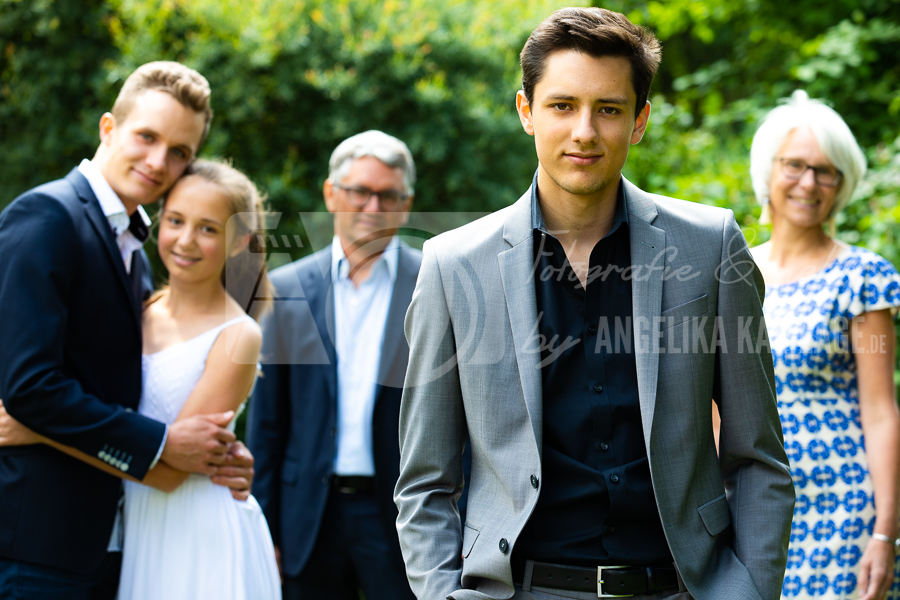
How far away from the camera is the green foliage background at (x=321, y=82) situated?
221 inches

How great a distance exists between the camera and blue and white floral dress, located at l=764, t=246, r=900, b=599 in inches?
117

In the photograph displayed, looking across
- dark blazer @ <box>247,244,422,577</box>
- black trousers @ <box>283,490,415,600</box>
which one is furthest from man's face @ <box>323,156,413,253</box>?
black trousers @ <box>283,490,415,600</box>

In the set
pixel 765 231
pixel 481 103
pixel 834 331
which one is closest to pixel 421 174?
pixel 481 103

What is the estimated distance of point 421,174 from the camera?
613 centimetres

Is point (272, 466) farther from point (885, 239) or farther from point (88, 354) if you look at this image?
point (885, 239)

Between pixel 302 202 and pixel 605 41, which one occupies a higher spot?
pixel 302 202

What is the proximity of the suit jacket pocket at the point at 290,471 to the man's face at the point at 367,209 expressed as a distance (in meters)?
0.99

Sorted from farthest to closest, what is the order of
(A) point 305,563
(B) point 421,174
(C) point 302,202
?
(B) point 421,174
(C) point 302,202
(A) point 305,563

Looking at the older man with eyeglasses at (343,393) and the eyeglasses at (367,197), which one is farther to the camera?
the eyeglasses at (367,197)

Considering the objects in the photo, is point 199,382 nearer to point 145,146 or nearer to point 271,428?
point 271,428

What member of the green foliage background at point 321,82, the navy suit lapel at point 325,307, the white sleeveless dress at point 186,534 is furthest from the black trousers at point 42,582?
the green foliage background at point 321,82

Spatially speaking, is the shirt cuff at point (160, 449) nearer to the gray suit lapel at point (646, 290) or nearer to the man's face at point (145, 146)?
the man's face at point (145, 146)

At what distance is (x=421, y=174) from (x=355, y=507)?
3.38 m

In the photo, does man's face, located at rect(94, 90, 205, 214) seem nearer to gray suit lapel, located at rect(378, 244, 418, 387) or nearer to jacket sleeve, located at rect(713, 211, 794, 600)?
gray suit lapel, located at rect(378, 244, 418, 387)
